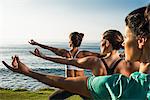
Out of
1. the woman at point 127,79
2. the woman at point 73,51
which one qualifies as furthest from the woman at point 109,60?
the woman at point 127,79

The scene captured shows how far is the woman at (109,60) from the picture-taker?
20.4 ft

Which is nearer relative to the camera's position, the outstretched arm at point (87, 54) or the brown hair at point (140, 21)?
the brown hair at point (140, 21)

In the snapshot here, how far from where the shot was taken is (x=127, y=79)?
212cm

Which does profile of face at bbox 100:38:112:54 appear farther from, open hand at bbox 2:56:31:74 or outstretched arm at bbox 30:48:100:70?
open hand at bbox 2:56:31:74

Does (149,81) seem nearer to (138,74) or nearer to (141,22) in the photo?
(138,74)

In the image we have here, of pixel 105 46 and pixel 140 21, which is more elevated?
pixel 140 21

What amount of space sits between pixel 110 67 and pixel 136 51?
4.12 metres

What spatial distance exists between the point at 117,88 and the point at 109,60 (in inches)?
177

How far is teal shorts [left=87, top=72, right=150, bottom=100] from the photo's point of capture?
204 centimetres

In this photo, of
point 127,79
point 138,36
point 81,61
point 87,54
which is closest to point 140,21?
point 138,36

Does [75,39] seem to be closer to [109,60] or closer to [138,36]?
[109,60]

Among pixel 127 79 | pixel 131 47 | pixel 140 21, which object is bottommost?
pixel 127 79

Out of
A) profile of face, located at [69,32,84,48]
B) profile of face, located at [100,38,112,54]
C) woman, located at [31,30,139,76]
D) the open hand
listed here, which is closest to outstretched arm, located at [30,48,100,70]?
woman, located at [31,30,139,76]

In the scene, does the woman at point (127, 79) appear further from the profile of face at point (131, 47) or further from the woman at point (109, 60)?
the woman at point (109, 60)
